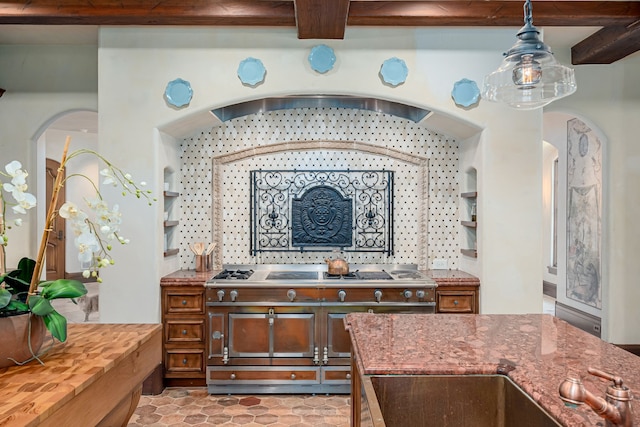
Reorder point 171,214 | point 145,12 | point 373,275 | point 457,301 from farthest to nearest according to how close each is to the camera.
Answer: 1. point 171,214
2. point 373,275
3. point 457,301
4. point 145,12

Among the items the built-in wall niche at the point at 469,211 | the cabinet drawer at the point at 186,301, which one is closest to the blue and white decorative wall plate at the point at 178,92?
the cabinet drawer at the point at 186,301

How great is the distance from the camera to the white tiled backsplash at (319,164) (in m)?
4.39

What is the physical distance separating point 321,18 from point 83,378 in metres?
2.77

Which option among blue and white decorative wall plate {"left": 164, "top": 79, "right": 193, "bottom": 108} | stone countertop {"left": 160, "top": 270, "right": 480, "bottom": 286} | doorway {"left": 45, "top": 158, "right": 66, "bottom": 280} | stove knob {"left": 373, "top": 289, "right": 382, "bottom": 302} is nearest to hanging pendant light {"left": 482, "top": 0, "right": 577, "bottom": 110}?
stone countertop {"left": 160, "top": 270, "right": 480, "bottom": 286}

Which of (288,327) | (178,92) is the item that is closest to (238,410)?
(288,327)

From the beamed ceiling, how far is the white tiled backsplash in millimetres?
1095

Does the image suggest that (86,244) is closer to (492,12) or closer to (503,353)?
(503,353)

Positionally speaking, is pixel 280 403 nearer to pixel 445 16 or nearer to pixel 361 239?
pixel 361 239

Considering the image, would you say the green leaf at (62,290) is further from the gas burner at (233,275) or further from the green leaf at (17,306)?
the gas burner at (233,275)

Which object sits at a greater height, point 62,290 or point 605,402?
point 62,290

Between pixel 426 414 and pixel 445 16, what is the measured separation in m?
2.90

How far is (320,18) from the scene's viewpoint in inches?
127

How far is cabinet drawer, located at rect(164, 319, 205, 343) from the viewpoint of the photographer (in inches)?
147

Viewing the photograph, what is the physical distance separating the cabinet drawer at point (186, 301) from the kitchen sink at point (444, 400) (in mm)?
2421
